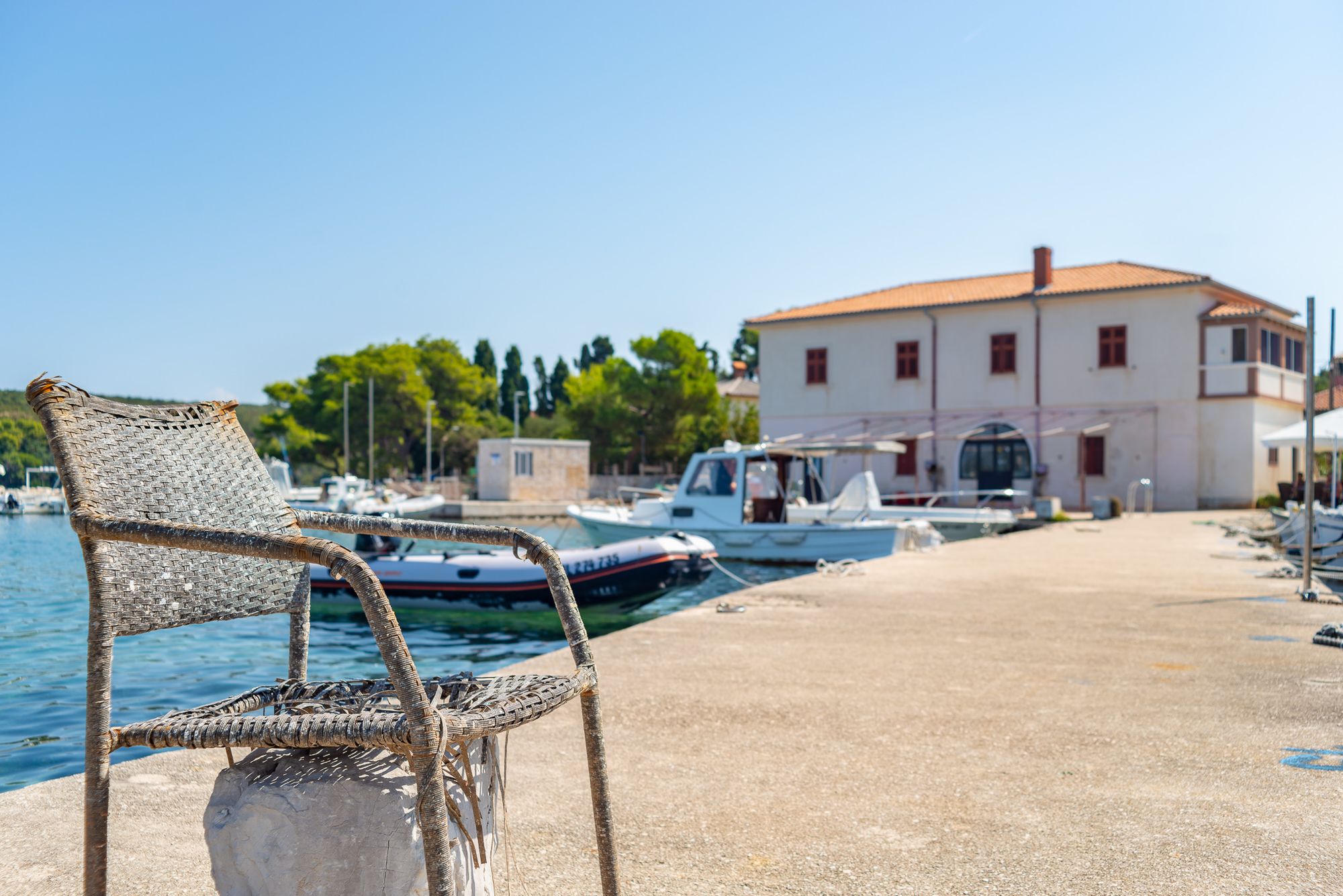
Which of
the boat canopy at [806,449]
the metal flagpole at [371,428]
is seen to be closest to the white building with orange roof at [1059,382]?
the boat canopy at [806,449]

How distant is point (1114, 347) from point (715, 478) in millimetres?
16568

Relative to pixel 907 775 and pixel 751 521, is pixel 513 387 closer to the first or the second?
pixel 751 521

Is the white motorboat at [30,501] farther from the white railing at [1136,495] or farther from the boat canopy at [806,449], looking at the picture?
the white railing at [1136,495]

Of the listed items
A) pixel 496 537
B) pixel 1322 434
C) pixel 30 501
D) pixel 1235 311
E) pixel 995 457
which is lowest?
pixel 30 501

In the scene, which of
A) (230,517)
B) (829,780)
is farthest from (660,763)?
(230,517)

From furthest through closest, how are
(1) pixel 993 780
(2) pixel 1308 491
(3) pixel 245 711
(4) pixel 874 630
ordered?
(2) pixel 1308 491 < (4) pixel 874 630 < (1) pixel 993 780 < (3) pixel 245 711

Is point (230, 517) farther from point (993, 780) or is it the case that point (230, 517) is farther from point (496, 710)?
point (993, 780)

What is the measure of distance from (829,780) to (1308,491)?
566 cm

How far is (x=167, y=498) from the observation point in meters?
2.06

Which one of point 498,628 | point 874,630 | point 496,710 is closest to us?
point 496,710

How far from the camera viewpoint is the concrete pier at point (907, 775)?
238 centimetres

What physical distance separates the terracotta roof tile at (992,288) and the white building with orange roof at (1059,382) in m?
0.10

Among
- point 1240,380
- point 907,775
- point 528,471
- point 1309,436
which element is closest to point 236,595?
point 907,775

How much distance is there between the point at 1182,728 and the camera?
148 inches
